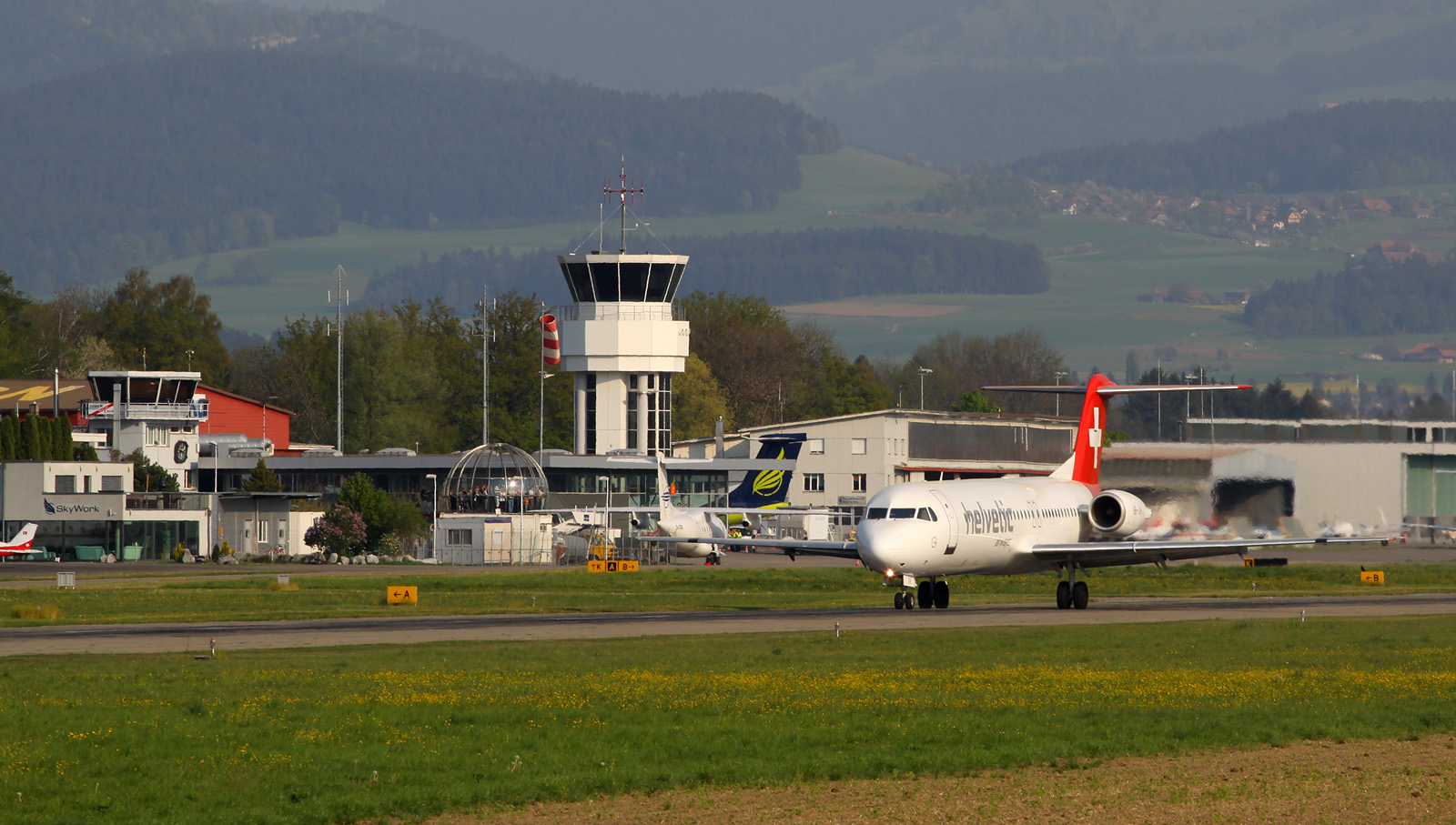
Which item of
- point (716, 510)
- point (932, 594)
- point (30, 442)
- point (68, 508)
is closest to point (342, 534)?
point (68, 508)

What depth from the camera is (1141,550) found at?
148 feet

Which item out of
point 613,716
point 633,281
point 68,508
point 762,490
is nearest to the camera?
point 613,716

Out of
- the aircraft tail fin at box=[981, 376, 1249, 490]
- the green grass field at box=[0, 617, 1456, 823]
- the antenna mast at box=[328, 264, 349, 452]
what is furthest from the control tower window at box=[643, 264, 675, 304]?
the green grass field at box=[0, 617, 1456, 823]

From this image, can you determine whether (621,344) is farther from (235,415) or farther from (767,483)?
(235,415)

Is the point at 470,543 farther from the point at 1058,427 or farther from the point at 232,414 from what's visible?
the point at 1058,427

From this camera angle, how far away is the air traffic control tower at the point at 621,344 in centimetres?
11019

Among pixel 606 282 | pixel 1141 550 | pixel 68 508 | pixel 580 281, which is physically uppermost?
pixel 580 281

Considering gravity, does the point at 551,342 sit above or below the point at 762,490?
above

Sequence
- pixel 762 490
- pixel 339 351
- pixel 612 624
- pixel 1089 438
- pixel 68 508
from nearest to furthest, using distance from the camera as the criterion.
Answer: pixel 612 624 < pixel 1089 438 < pixel 68 508 < pixel 762 490 < pixel 339 351

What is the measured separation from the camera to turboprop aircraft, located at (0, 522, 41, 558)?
267ft

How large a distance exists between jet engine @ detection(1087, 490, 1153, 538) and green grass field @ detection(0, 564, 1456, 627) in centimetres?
431

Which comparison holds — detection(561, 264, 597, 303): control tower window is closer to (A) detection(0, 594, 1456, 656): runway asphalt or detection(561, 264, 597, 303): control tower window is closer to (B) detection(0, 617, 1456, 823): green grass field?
(A) detection(0, 594, 1456, 656): runway asphalt

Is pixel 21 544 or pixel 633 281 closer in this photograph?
pixel 21 544

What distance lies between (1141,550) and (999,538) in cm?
421
